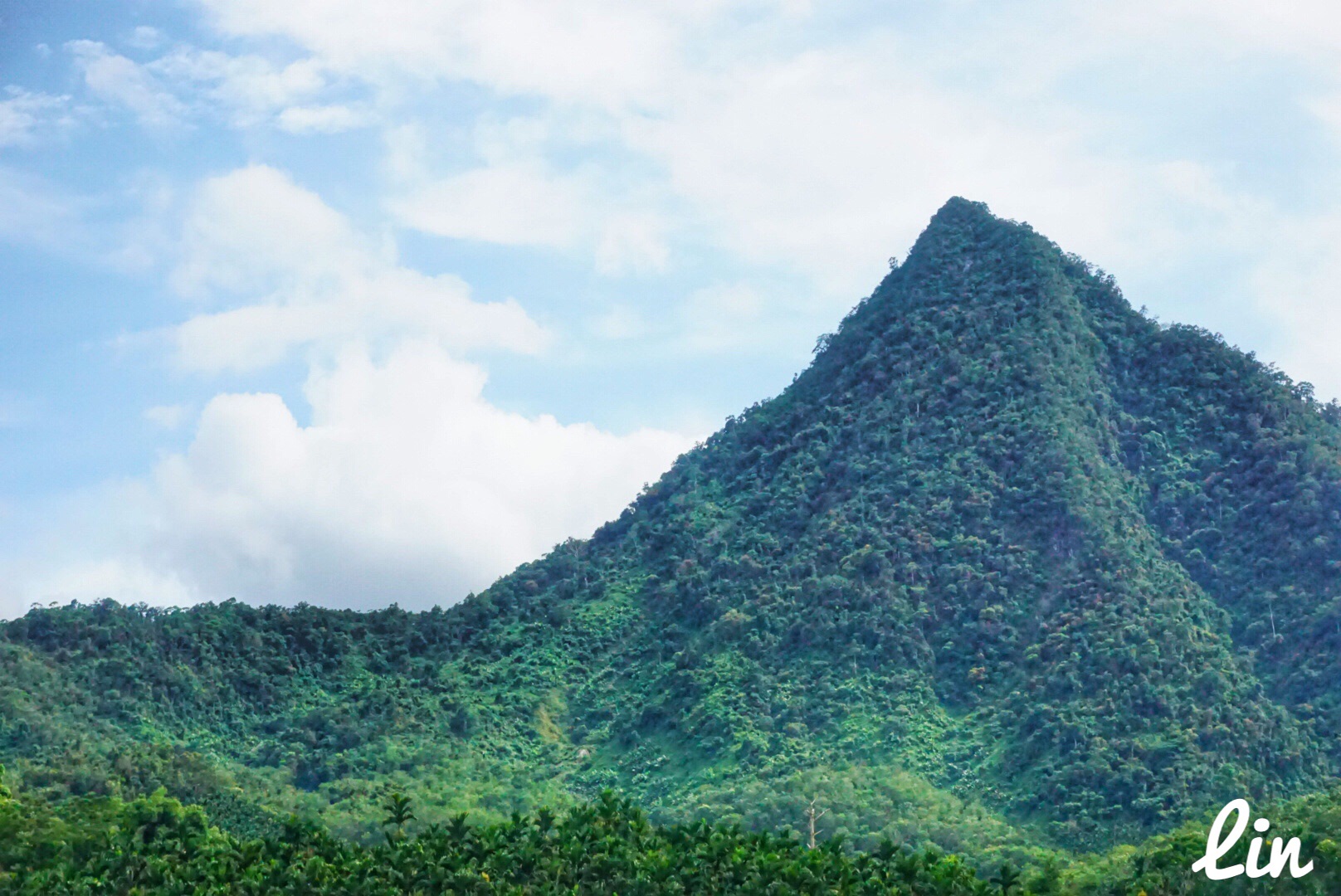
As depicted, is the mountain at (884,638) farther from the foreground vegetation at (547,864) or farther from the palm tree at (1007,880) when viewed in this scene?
the palm tree at (1007,880)

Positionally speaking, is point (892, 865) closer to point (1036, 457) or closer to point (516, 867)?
point (516, 867)

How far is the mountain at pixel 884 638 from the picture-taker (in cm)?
5675

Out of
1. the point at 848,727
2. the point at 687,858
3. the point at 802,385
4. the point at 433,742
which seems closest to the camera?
the point at 687,858

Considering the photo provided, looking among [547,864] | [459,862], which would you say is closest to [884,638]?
[547,864]

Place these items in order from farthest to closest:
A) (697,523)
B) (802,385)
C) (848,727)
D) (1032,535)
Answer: (802,385), (697,523), (1032,535), (848,727)

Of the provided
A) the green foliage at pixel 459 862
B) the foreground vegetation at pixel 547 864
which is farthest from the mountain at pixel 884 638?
the green foliage at pixel 459 862

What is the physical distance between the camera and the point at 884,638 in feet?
215

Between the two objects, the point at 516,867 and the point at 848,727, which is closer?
the point at 516,867

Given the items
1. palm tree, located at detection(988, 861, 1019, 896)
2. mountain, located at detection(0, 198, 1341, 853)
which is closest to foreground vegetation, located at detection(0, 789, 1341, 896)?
palm tree, located at detection(988, 861, 1019, 896)

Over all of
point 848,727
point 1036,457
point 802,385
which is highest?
point 802,385

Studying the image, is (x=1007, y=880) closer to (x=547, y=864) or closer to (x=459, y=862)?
(x=547, y=864)

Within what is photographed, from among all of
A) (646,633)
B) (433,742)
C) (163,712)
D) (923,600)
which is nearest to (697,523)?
(646,633)

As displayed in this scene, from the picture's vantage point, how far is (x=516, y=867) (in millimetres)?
43062

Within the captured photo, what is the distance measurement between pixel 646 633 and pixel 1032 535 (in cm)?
1766
